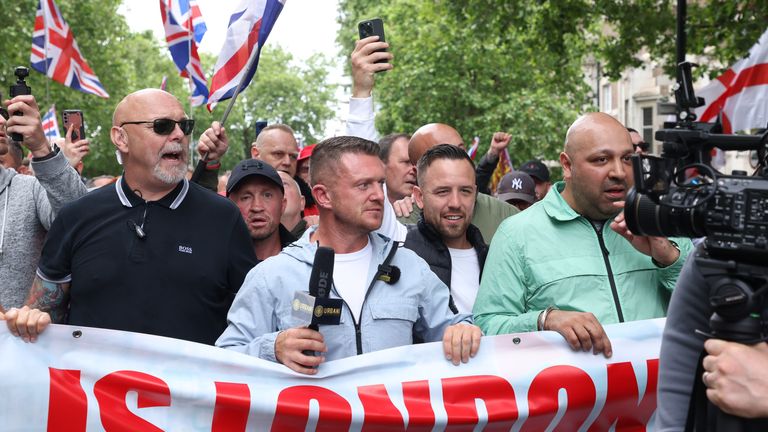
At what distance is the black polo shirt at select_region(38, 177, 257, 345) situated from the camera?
14.5ft

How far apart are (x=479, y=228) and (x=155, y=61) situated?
62.5m

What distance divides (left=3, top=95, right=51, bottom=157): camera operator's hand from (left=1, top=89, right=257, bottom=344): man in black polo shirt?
17.2 inches

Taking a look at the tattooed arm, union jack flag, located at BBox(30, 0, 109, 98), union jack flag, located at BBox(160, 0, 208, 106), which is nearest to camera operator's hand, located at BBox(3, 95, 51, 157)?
the tattooed arm

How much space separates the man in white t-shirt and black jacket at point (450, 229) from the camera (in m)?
5.11

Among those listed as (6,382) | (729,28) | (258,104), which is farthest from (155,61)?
(6,382)

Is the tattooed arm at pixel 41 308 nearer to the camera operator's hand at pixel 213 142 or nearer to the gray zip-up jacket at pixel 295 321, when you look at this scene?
the gray zip-up jacket at pixel 295 321

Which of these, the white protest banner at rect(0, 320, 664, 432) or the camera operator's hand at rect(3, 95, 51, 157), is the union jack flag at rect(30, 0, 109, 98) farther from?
the white protest banner at rect(0, 320, 664, 432)

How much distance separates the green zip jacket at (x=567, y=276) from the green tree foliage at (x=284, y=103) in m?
67.5

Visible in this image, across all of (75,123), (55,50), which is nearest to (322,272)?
(75,123)

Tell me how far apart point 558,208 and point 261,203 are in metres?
1.95

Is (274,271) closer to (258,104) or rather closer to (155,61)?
(155,61)

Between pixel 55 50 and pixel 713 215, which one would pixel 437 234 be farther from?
pixel 55 50

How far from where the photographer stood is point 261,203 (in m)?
5.78

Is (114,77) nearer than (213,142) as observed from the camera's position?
No
